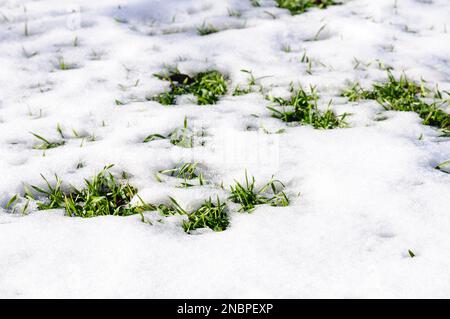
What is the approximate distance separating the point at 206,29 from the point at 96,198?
210 cm

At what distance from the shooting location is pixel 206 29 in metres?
3.93

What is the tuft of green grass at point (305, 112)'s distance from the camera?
9.21 feet

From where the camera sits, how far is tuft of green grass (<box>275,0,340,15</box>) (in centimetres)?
425

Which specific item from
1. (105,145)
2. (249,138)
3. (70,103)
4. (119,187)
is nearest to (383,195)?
(249,138)

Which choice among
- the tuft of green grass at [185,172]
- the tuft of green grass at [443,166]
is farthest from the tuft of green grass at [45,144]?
the tuft of green grass at [443,166]

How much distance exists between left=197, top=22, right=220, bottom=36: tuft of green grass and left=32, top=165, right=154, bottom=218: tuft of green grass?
182 centimetres

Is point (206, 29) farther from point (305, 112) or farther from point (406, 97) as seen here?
point (406, 97)

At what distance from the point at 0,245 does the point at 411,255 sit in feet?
5.12

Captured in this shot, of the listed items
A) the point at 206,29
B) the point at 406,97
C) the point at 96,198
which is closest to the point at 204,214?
the point at 96,198

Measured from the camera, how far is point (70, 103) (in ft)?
9.99

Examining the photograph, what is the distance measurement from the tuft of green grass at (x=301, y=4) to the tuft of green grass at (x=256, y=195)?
2.32 meters

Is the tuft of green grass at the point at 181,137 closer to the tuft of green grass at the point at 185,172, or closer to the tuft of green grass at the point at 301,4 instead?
the tuft of green grass at the point at 185,172

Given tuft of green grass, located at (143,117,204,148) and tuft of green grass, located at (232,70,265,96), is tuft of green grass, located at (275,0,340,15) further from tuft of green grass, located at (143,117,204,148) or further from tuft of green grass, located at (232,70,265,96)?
tuft of green grass, located at (143,117,204,148)

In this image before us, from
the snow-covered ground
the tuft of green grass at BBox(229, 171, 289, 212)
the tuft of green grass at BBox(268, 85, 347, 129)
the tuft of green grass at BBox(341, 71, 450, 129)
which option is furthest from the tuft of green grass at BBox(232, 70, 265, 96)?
the tuft of green grass at BBox(229, 171, 289, 212)
